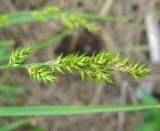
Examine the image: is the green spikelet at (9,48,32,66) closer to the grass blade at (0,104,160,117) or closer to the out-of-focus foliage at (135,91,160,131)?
the grass blade at (0,104,160,117)

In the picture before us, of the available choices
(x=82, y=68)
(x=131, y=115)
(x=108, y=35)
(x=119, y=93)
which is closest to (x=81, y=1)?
(x=108, y=35)

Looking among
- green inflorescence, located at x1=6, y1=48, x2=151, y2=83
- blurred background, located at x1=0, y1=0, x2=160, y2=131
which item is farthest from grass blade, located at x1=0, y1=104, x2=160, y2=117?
blurred background, located at x1=0, y1=0, x2=160, y2=131

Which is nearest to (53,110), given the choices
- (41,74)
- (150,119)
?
(41,74)

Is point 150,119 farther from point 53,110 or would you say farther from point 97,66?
Result: point 97,66

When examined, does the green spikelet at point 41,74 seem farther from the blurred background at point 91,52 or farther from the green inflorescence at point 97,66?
the blurred background at point 91,52

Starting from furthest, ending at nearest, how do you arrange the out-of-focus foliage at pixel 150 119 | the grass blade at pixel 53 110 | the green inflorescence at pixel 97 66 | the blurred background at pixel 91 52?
the blurred background at pixel 91 52
the out-of-focus foliage at pixel 150 119
the grass blade at pixel 53 110
the green inflorescence at pixel 97 66

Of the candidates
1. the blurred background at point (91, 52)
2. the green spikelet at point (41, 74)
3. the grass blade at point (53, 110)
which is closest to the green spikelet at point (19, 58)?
the green spikelet at point (41, 74)

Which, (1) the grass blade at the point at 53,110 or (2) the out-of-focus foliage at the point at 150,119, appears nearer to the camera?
(1) the grass blade at the point at 53,110

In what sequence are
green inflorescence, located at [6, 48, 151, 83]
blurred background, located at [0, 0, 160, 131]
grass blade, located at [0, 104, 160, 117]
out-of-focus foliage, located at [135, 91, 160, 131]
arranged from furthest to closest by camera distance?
1. blurred background, located at [0, 0, 160, 131]
2. out-of-focus foliage, located at [135, 91, 160, 131]
3. grass blade, located at [0, 104, 160, 117]
4. green inflorescence, located at [6, 48, 151, 83]
